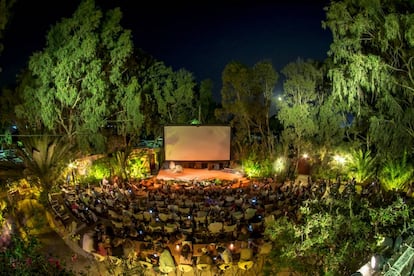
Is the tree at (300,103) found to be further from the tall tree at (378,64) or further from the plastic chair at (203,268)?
the plastic chair at (203,268)

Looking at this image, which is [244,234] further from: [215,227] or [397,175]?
[397,175]

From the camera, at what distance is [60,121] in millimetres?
18641

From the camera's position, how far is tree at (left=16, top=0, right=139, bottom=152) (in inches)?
690

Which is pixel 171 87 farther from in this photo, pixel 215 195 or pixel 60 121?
pixel 215 195

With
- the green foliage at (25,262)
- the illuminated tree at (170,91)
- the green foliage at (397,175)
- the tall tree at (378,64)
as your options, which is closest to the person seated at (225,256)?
the green foliage at (25,262)

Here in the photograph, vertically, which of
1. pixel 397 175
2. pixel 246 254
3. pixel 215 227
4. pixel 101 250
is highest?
pixel 397 175

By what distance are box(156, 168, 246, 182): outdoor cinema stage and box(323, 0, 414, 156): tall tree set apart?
5540 mm

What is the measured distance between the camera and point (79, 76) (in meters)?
18.0

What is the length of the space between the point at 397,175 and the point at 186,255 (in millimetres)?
9241

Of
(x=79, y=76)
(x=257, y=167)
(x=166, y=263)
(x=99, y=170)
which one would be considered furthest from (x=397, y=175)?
(x=79, y=76)

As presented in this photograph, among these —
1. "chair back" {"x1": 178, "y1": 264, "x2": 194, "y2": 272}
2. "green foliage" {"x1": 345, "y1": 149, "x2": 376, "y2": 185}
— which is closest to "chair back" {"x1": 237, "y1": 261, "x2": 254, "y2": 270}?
"chair back" {"x1": 178, "y1": 264, "x2": 194, "y2": 272}

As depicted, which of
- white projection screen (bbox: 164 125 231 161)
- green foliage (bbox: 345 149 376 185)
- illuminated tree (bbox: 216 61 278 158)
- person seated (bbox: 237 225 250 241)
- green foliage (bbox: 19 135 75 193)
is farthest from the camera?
illuminated tree (bbox: 216 61 278 158)

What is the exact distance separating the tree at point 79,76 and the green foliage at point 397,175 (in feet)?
36.3

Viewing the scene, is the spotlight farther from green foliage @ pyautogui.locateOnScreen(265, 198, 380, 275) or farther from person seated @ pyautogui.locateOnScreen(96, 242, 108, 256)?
person seated @ pyautogui.locateOnScreen(96, 242, 108, 256)
